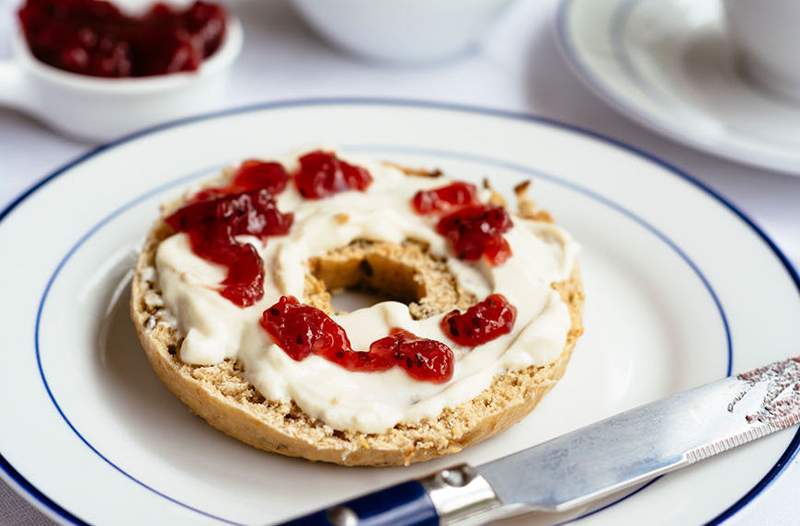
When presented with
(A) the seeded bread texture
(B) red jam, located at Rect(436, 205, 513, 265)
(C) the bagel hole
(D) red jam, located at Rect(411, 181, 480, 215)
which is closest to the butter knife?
(A) the seeded bread texture

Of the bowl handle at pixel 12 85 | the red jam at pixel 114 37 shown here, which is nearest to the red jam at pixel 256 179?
the red jam at pixel 114 37

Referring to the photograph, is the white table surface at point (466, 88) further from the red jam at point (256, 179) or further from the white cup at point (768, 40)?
the red jam at point (256, 179)

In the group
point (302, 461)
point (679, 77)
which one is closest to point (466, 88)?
point (679, 77)

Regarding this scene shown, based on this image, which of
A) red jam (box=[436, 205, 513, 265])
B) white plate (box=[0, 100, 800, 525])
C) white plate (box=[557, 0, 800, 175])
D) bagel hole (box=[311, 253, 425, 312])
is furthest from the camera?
white plate (box=[557, 0, 800, 175])

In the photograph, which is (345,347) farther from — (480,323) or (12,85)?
(12,85)

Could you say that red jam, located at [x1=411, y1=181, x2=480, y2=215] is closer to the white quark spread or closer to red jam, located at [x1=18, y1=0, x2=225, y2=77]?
the white quark spread

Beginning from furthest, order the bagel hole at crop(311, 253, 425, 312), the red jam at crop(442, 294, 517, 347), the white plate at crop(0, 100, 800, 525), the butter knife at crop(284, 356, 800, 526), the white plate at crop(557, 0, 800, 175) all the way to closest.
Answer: the white plate at crop(557, 0, 800, 175)
the bagel hole at crop(311, 253, 425, 312)
the red jam at crop(442, 294, 517, 347)
the white plate at crop(0, 100, 800, 525)
the butter knife at crop(284, 356, 800, 526)
